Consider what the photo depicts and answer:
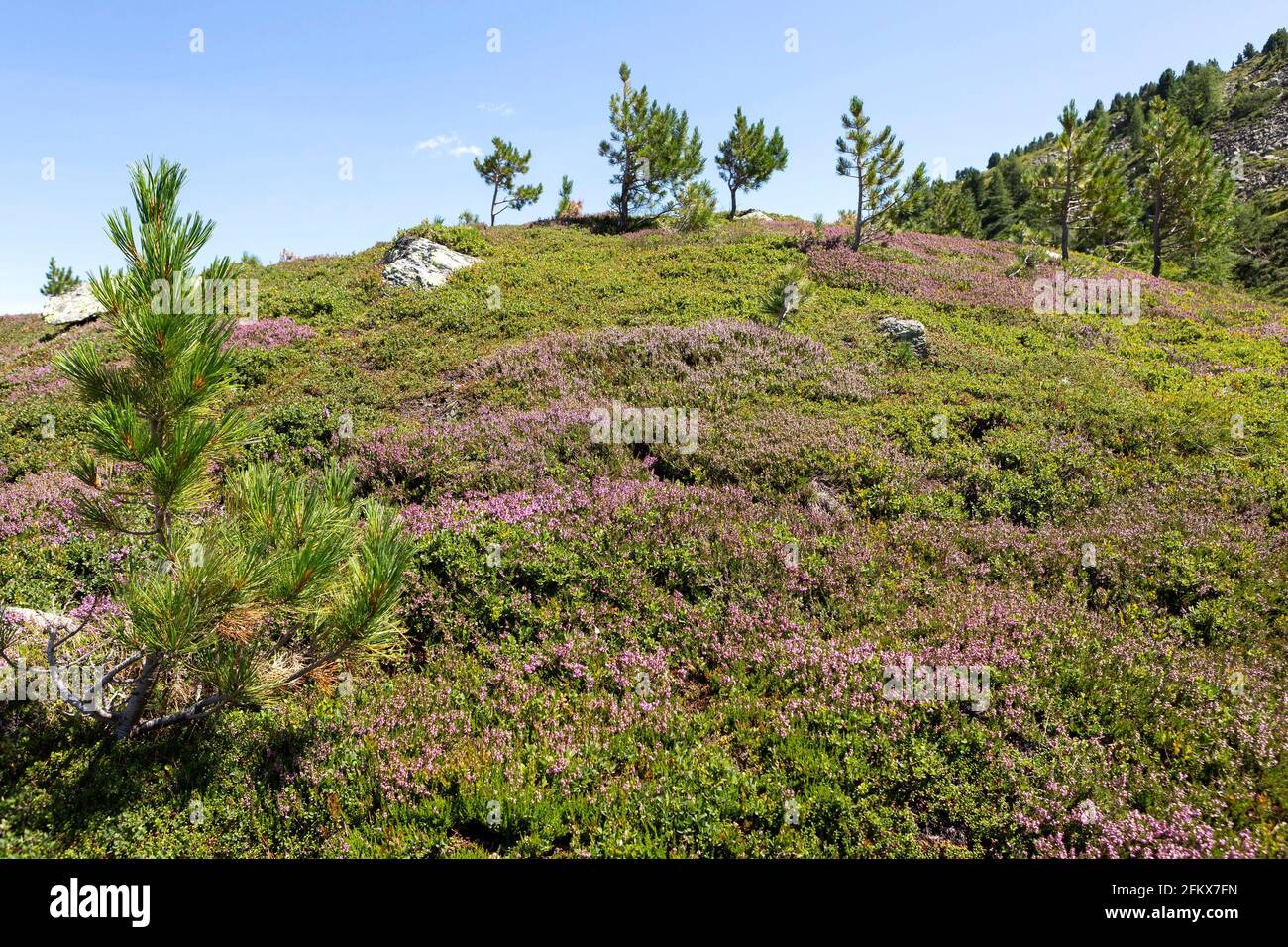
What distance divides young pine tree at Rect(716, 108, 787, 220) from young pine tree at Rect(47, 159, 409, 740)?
4961 cm

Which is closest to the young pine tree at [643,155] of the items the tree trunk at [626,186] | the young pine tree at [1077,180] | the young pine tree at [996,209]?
the tree trunk at [626,186]

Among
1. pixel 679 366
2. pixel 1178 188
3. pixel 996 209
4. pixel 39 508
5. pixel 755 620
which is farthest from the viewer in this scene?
pixel 996 209

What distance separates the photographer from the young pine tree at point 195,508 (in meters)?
3.05

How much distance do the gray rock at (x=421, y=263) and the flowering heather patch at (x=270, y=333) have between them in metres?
5.40

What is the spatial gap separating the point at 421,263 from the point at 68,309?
1640cm

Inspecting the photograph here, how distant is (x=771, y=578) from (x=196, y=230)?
6315 mm

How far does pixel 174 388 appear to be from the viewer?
3.22 metres

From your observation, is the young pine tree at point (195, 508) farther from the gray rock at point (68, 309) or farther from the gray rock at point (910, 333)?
the gray rock at point (68, 309)

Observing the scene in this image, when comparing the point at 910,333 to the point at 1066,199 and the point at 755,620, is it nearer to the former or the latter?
the point at 755,620

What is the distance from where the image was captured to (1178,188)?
34781 millimetres

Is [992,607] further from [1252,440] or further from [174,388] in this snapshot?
[1252,440]

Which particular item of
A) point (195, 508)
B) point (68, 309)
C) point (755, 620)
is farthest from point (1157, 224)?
point (68, 309)

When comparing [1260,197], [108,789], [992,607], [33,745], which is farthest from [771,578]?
[1260,197]

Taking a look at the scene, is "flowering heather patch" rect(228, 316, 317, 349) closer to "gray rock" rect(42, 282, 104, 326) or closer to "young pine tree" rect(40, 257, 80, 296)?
"gray rock" rect(42, 282, 104, 326)
